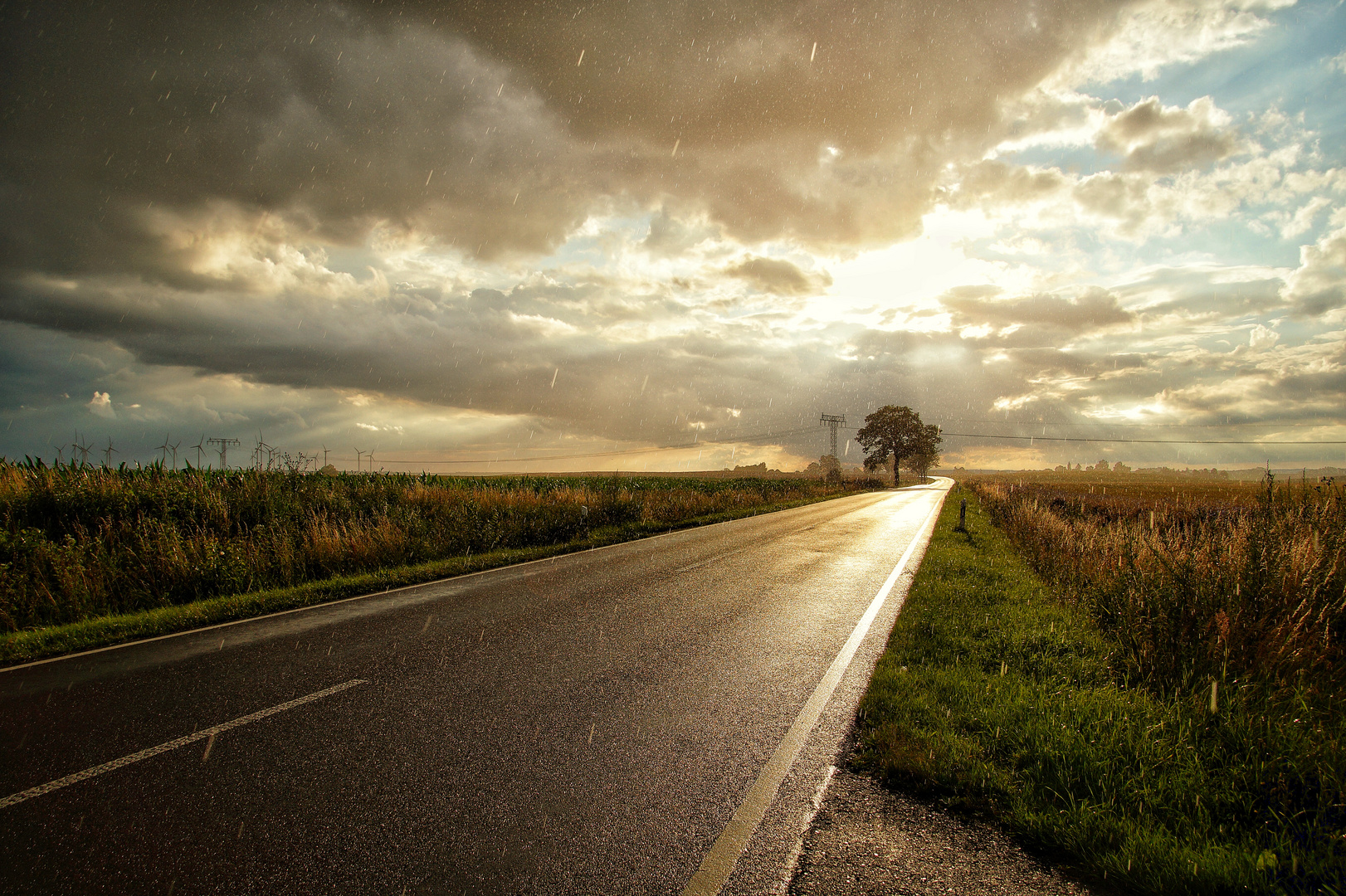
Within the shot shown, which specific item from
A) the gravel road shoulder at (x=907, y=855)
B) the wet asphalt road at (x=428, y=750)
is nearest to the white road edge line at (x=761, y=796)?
the wet asphalt road at (x=428, y=750)

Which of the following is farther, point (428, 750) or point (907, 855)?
point (428, 750)


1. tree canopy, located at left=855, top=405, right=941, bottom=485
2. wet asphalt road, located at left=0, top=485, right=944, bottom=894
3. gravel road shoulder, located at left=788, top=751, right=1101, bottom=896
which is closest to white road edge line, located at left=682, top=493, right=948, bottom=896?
wet asphalt road, located at left=0, top=485, right=944, bottom=894

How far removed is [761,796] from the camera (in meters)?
3.23

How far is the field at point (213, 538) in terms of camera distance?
324 inches

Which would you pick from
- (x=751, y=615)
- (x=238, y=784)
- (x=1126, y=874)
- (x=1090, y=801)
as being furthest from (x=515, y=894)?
(x=751, y=615)

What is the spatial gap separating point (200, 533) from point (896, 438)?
8853cm

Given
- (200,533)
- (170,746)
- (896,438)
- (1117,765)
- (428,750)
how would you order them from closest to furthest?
(1117,765) < (428,750) < (170,746) < (200,533) < (896,438)

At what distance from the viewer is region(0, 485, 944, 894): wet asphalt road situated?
2.71m

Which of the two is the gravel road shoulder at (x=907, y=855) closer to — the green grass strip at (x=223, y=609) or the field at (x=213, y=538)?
the green grass strip at (x=223, y=609)

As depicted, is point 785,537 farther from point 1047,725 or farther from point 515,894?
point 515,894

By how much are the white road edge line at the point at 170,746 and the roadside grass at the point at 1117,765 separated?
168 inches

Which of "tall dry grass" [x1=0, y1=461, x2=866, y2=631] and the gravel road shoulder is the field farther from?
the gravel road shoulder

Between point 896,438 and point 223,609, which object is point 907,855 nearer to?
point 223,609

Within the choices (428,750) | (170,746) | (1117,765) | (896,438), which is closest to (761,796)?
(428,750)
